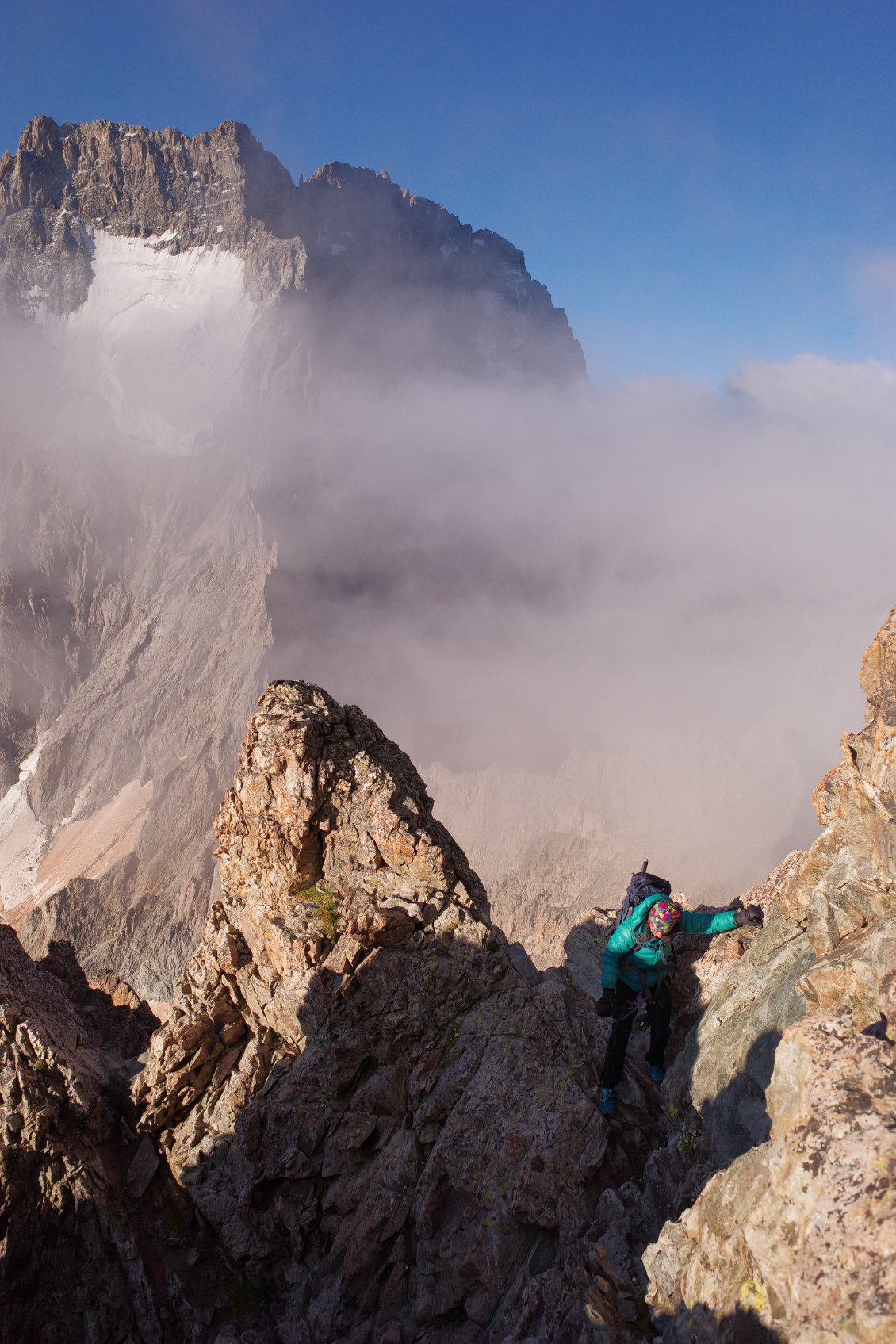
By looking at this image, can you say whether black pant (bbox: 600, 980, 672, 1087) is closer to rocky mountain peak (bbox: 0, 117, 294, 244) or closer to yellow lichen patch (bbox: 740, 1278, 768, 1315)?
yellow lichen patch (bbox: 740, 1278, 768, 1315)

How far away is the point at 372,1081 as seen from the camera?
11352mm

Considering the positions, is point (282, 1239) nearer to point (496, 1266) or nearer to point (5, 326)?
point (496, 1266)

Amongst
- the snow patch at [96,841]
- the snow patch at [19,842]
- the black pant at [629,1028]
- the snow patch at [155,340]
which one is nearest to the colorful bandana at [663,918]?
the black pant at [629,1028]

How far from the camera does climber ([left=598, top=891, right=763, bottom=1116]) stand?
9.73 m

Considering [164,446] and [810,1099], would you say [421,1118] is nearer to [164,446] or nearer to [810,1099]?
[810,1099]

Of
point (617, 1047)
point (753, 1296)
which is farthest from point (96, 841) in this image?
point (753, 1296)

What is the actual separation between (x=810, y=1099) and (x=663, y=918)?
14.4 feet

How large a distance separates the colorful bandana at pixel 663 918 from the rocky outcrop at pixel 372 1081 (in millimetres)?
2147

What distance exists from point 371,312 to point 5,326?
6091cm

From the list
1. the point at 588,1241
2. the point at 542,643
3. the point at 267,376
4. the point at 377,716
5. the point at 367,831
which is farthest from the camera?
the point at 267,376

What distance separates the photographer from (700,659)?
92.6 meters

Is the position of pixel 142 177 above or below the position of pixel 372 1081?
above

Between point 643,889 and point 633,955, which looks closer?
point 633,955

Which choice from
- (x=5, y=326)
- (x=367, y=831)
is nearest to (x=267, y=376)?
(x=5, y=326)
